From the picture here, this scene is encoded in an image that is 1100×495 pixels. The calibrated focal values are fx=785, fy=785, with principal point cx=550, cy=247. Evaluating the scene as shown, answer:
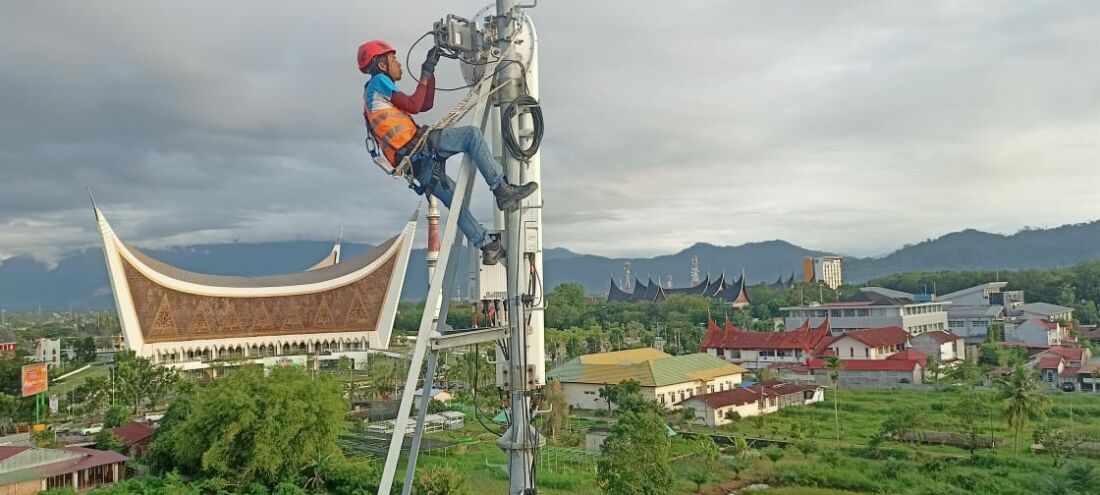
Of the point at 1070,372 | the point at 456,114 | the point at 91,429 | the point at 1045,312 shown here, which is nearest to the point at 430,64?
the point at 456,114

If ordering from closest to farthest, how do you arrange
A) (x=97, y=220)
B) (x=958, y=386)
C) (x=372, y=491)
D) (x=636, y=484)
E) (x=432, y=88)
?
(x=432, y=88) → (x=636, y=484) → (x=372, y=491) → (x=958, y=386) → (x=97, y=220)

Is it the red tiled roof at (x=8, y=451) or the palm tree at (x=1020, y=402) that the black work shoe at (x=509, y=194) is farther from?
the palm tree at (x=1020, y=402)

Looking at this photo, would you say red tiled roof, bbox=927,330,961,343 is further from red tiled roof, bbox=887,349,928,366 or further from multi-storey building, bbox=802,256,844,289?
multi-storey building, bbox=802,256,844,289

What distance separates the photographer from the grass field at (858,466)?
1650 cm

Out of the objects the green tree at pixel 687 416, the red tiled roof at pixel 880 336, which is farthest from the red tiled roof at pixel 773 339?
the green tree at pixel 687 416

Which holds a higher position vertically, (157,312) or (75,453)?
(157,312)

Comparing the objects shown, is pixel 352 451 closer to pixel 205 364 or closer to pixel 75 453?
pixel 75 453

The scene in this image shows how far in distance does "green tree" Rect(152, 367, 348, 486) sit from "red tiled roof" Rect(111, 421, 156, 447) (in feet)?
14.3

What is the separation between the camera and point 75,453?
62.8 feet

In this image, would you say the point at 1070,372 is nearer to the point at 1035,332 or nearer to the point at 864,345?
the point at 864,345

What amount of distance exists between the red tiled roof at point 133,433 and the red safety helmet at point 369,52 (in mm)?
18998

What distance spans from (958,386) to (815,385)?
5.30 meters

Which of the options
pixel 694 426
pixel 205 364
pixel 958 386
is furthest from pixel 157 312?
Answer: pixel 958 386

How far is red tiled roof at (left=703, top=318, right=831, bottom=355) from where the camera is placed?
39562 millimetres
